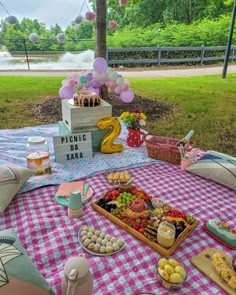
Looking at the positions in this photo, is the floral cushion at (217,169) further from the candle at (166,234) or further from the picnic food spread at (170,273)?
the picnic food spread at (170,273)

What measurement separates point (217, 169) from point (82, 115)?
1.04m

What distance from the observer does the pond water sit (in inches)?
350

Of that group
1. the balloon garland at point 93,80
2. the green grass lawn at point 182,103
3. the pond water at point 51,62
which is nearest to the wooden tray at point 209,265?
the balloon garland at point 93,80

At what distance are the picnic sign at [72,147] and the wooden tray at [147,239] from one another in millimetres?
683

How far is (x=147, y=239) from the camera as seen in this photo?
125 centimetres

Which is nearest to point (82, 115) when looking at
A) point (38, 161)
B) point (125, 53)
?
point (38, 161)

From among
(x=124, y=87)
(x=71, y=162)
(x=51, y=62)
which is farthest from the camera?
(x=51, y=62)

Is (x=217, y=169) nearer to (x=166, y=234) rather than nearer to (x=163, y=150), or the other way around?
(x=163, y=150)

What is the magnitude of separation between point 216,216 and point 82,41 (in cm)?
968

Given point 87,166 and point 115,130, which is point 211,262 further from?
point 115,130

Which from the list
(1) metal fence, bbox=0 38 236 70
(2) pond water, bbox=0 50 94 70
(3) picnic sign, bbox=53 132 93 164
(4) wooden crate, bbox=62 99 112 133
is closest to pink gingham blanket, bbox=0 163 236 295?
(3) picnic sign, bbox=53 132 93 164

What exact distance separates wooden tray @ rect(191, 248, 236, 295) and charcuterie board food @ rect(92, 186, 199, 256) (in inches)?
4.0

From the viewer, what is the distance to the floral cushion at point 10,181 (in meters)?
1.48

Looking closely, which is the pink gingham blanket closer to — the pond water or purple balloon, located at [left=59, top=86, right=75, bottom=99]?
purple balloon, located at [left=59, top=86, right=75, bottom=99]
